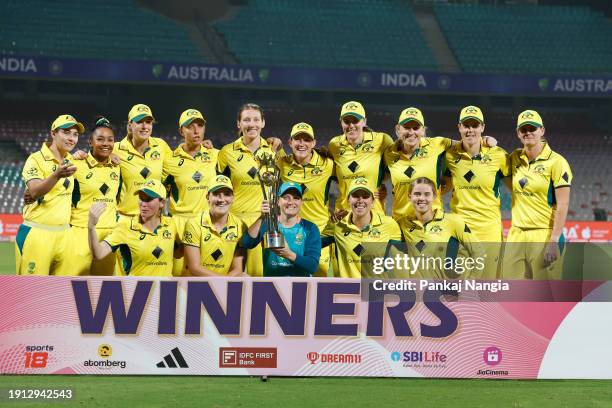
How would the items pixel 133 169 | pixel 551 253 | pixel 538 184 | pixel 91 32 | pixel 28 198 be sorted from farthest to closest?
pixel 91 32 → pixel 133 169 → pixel 538 184 → pixel 551 253 → pixel 28 198

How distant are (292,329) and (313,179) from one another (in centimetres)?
257

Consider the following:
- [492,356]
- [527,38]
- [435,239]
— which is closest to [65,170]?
[435,239]

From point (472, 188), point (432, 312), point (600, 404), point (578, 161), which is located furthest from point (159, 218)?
point (578, 161)

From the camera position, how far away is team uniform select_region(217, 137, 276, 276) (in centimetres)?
1088

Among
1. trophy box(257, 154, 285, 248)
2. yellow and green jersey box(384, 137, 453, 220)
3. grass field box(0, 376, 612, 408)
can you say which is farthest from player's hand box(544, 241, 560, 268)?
trophy box(257, 154, 285, 248)

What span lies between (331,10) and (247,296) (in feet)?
99.6

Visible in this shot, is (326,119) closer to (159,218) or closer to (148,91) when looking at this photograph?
(148,91)

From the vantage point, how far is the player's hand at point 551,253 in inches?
401

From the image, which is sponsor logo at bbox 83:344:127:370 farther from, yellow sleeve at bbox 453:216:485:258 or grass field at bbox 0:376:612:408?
yellow sleeve at bbox 453:216:485:258

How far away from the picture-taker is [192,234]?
9.28 meters

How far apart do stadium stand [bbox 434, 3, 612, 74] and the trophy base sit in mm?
27549

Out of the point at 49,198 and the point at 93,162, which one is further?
the point at 93,162

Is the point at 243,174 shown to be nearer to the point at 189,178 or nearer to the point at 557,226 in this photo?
the point at 189,178

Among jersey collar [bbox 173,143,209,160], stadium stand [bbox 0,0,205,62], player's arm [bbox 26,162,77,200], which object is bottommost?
player's arm [bbox 26,162,77,200]
